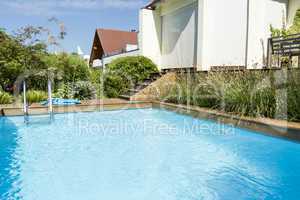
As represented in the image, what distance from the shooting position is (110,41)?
30453mm

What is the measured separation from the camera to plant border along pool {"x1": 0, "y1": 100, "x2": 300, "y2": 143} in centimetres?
649

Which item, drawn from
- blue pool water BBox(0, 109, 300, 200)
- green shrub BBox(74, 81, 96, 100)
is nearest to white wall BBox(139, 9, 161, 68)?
green shrub BBox(74, 81, 96, 100)

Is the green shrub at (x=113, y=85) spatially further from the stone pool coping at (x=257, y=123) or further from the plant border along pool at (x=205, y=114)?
the stone pool coping at (x=257, y=123)

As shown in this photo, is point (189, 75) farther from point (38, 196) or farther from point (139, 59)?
point (38, 196)

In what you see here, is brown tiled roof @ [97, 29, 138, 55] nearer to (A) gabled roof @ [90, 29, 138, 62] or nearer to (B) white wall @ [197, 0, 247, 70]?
(A) gabled roof @ [90, 29, 138, 62]

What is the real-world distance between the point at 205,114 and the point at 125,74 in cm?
757

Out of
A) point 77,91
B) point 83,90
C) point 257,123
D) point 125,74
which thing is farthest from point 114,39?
point 257,123

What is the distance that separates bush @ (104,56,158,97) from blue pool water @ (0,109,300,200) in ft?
21.6

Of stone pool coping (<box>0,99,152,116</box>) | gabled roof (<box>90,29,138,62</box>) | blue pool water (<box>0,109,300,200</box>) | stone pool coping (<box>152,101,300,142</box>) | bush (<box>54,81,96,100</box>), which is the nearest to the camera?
blue pool water (<box>0,109,300,200</box>)

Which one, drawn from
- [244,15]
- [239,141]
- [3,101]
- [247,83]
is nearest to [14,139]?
[3,101]

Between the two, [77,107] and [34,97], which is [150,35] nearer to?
[77,107]

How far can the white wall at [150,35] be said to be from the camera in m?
17.5

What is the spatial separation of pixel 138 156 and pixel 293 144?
3842mm

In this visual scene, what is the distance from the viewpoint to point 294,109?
7.00m
